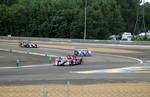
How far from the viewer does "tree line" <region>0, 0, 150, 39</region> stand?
11375 centimetres

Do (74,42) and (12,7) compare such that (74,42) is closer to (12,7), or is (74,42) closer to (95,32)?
(95,32)

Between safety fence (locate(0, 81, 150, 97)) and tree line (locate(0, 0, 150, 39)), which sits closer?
safety fence (locate(0, 81, 150, 97))

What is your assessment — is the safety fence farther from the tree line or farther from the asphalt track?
the tree line

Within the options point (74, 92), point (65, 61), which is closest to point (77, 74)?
point (65, 61)

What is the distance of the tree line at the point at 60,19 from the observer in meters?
114

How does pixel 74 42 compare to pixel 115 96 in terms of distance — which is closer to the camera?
pixel 115 96

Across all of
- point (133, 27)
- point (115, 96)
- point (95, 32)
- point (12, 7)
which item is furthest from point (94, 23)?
point (115, 96)

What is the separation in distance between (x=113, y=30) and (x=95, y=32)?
43.9ft

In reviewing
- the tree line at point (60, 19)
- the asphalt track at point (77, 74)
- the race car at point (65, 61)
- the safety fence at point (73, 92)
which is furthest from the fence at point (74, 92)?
the tree line at point (60, 19)

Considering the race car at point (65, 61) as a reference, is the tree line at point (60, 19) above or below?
above

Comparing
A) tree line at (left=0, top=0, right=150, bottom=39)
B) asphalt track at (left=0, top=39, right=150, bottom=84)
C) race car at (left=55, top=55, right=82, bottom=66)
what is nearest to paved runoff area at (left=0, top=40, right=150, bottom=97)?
asphalt track at (left=0, top=39, right=150, bottom=84)

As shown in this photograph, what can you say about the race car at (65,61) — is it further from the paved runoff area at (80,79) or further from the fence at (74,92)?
the fence at (74,92)

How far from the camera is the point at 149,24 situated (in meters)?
164

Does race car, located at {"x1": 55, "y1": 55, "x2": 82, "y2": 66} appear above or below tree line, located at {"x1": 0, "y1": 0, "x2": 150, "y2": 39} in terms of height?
below
